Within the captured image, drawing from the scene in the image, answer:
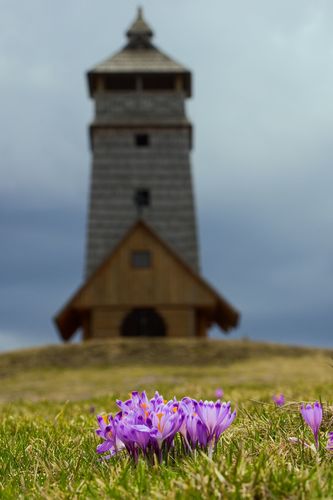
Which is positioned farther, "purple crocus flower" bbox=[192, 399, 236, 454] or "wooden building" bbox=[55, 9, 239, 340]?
"wooden building" bbox=[55, 9, 239, 340]

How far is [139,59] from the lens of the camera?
1754 inches

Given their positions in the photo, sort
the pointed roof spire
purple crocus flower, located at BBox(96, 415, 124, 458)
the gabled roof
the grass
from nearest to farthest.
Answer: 1. the grass
2. purple crocus flower, located at BBox(96, 415, 124, 458)
3. the gabled roof
4. the pointed roof spire

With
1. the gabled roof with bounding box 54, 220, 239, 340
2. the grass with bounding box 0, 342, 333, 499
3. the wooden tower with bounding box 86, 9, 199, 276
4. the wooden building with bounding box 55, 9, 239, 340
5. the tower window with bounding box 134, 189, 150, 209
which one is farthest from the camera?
the tower window with bounding box 134, 189, 150, 209

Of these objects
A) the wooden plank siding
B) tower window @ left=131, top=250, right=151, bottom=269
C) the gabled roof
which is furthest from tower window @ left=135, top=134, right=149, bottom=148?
tower window @ left=131, top=250, right=151, bottom=269

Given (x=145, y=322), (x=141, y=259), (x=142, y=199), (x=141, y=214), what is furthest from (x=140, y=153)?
(x=145, y=322)

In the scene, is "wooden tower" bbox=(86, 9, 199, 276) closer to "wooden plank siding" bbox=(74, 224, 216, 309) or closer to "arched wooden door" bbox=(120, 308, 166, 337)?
"wooden plank siding" bbox=(74, 224, 216, 309)

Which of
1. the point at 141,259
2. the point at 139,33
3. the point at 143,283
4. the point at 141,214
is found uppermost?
the point at 139,33

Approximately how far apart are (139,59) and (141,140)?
5.77 m

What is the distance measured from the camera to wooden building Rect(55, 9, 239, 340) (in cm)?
3709

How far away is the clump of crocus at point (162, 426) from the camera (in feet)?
10.5

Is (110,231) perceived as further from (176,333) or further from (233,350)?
(233,350)

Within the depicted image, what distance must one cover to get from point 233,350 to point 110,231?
12.0 meters

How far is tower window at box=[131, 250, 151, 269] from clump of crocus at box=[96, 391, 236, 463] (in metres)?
34.3

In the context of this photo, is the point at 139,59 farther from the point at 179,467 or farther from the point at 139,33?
the point at 179,467
